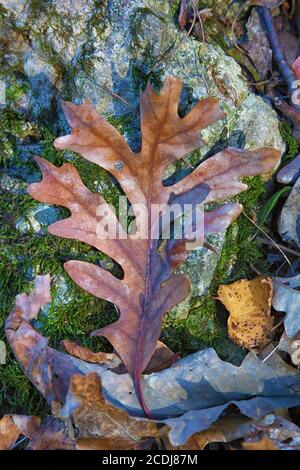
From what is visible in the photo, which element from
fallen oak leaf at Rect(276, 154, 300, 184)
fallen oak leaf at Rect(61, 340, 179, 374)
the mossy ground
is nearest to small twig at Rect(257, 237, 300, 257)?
the mossy ground

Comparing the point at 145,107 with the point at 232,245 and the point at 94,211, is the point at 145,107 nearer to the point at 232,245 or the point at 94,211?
the point at 94,211

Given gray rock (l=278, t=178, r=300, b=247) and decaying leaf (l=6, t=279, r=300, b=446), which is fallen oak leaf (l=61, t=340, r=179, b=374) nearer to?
decaying leaf (l=6, t=279, r=300, b=446)

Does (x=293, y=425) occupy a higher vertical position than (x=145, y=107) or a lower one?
lower

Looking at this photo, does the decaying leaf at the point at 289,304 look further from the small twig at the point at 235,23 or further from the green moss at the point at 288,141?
the small twig at the point at 235,23

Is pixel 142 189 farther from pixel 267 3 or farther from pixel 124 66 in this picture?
pixel 267 3

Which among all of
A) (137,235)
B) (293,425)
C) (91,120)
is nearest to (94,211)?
(137,235)

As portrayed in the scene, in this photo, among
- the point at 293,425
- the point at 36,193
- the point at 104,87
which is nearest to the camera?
the point at 293,425
